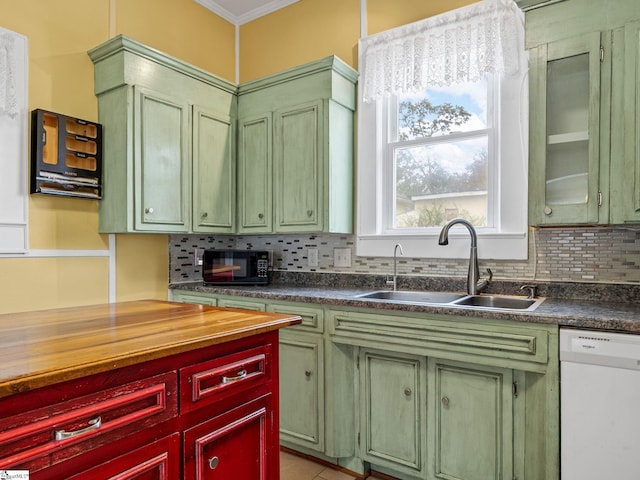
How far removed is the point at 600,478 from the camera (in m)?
1.63

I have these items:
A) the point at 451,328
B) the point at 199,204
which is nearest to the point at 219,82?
the point at 199,204

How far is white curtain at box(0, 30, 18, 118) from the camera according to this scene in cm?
220

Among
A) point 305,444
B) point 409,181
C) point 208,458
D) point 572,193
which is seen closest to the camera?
point 208,458

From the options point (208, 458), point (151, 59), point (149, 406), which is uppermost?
point (151, 59)

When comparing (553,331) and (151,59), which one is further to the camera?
(151,59)

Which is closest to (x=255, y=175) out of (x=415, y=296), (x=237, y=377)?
(x=415, y=296)

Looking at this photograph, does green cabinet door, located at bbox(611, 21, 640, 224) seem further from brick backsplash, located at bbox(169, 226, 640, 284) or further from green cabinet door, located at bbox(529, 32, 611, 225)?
brick backsplash, located at bbox(169, 226, 640, 284)

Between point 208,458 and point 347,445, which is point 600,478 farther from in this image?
point 208,458

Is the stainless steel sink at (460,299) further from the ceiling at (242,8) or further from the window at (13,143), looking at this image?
the ceiling at (242,8)

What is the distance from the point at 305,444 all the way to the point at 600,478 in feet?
4.62

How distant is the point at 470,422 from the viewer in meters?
1.99

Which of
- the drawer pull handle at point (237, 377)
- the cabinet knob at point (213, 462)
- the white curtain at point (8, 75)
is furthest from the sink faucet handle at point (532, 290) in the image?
the white curtain at point (8, 75)

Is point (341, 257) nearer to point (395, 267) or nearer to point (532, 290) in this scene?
point (395, 267)

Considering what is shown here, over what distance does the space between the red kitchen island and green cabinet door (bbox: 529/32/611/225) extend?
4.28ft
